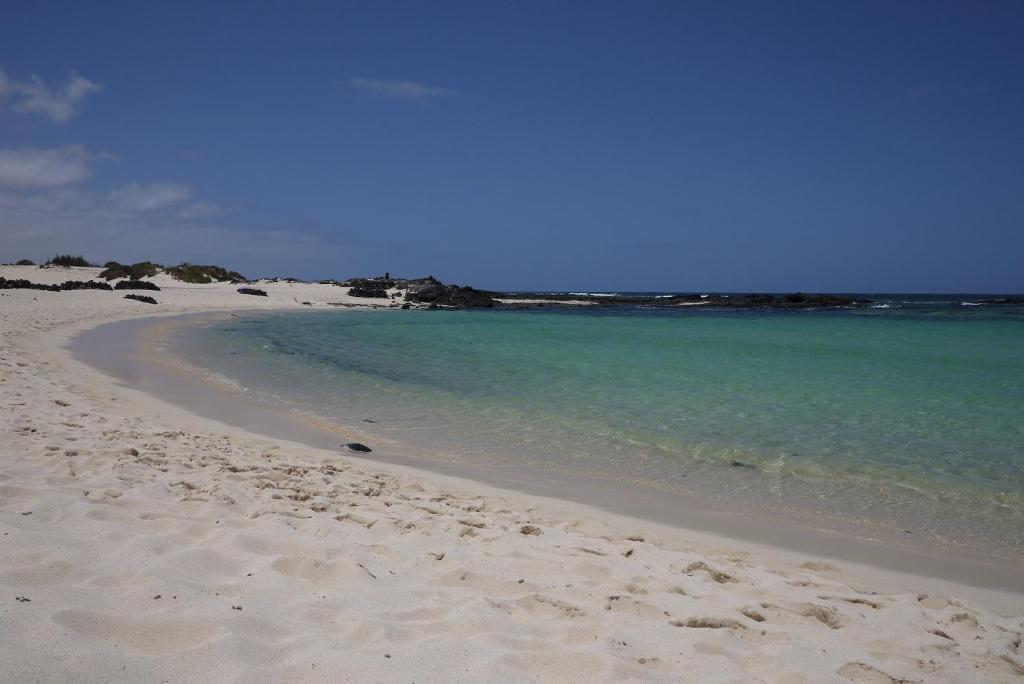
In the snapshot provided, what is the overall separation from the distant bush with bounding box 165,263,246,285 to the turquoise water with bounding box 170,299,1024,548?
3704cm

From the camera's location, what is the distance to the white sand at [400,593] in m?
2.47

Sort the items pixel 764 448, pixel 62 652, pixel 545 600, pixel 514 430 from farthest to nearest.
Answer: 1. pixel 514 430
2. pixel 764 448
3. pixel 545 600
4. pixel 62 652

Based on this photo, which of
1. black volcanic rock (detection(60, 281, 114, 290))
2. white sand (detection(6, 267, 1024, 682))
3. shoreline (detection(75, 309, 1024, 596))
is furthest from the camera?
black volcanic rock (detection(60, 281, 114, 290))

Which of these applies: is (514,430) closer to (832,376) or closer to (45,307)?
(832,376)

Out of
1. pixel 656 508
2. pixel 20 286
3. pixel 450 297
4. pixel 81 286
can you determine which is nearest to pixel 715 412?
pixel 656 508

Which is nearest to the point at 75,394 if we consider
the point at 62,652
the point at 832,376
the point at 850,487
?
the point at 62,652

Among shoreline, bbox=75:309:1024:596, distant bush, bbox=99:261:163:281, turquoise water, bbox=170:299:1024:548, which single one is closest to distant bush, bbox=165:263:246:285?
distant bush, bbox=99:261:163:281

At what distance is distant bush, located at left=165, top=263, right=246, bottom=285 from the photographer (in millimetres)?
52781

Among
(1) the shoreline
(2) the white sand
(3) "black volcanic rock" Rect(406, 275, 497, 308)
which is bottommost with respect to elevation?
(1) the shoreline

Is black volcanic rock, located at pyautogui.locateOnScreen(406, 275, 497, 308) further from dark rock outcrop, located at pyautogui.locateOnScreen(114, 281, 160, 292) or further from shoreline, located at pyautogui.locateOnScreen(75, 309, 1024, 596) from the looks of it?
shoreline, located at pyautogui.locateOnScreen(75, 309, 1024, 596)

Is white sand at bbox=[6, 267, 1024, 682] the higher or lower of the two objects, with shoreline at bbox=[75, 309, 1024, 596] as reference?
higher

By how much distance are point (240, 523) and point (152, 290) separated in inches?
1674

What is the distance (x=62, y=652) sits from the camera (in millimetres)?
2229

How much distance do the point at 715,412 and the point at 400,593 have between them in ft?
24.1
